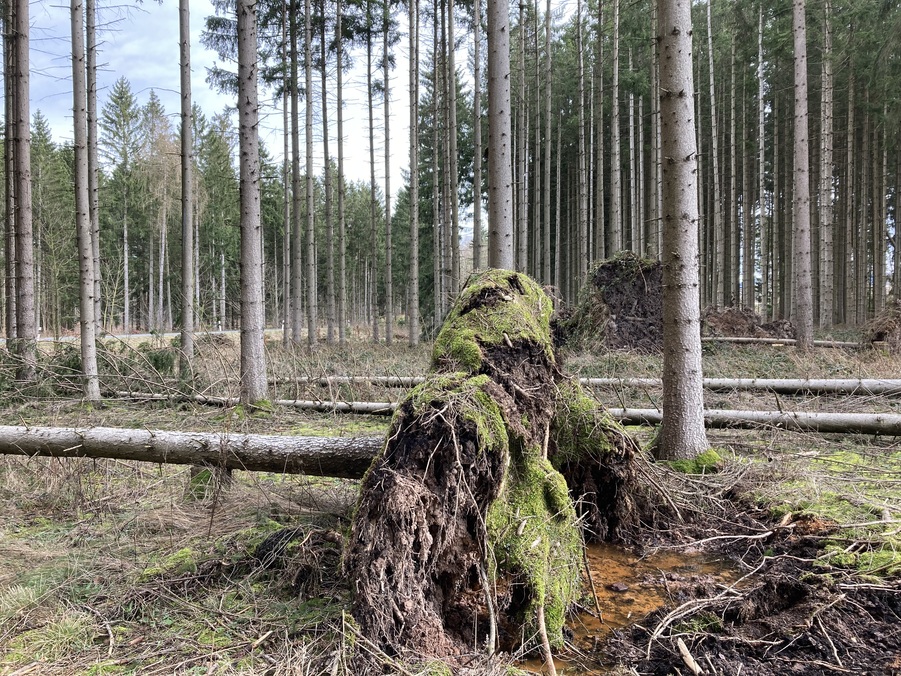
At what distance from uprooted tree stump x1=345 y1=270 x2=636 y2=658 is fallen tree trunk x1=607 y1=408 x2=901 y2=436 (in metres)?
2.82

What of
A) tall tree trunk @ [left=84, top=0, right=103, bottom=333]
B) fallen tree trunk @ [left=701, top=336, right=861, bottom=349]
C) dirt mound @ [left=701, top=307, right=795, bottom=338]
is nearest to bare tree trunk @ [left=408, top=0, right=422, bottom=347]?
dirt mound @ [left=701, top=307, right=795, bottom=338]

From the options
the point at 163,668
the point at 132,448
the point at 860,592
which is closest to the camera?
the point at 163,668

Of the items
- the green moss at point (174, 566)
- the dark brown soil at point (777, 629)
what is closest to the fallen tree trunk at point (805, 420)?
the dark brown soil at point (777, 629)

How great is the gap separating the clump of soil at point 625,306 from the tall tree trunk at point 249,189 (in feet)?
26.0

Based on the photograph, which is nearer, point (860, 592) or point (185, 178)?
point (860, 592)

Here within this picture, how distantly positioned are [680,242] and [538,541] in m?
3.50

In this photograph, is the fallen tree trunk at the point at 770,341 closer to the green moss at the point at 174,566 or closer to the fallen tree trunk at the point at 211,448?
the fallen tree trunk at the point at 211,448

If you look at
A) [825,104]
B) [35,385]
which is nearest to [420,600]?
[35,385]

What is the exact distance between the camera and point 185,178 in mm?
11484

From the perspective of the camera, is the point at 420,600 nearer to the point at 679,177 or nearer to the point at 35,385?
the point at 679,177

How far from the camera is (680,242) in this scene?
5094mm

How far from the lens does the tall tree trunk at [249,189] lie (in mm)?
7746

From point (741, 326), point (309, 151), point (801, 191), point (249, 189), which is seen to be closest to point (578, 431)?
point (249, 189)

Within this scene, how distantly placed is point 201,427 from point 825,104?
1895 centimetres
